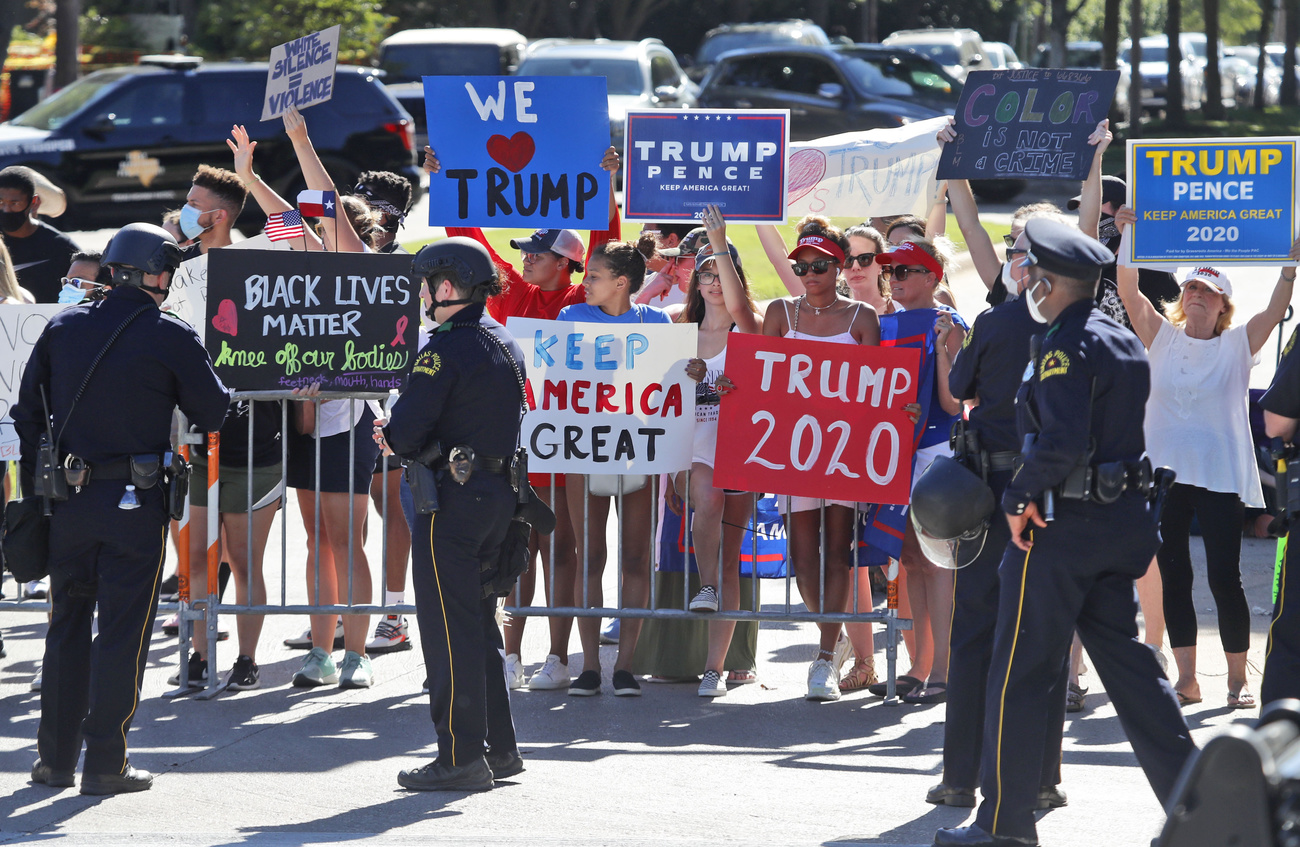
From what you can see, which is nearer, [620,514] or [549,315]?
[620,514]

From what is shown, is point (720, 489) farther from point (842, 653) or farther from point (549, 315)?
point (549, 315)

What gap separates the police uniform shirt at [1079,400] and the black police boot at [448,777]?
2124 mm

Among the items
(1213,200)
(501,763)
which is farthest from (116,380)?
(1213,200)

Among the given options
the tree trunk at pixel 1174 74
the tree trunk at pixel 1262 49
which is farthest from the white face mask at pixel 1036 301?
the tree trunk at pixel 1262 49

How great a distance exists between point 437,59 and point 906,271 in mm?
21592

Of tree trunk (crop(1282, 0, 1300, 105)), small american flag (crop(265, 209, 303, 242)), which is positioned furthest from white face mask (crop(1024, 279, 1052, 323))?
tree trunk (crop(1282, 0, 1300, 105))

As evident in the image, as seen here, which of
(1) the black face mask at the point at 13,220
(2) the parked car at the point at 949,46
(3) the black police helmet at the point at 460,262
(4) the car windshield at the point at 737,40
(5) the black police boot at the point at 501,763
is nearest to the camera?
(3) the black police helmet at the point at 460,262

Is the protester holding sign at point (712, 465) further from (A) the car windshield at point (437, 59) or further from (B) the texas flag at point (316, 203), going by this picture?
(A) the car windshield at point (437, 59)

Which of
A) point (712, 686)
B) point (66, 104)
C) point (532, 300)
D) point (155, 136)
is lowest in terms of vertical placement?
point (712, 686)

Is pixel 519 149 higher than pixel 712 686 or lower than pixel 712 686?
higher

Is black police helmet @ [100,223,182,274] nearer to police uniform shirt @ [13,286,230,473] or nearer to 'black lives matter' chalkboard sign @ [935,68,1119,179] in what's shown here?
police uniform shirt @ [13,286,230,473]

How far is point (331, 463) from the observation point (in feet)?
23.3

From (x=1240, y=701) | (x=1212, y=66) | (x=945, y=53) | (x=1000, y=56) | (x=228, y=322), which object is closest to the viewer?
(x=1240, y=701)

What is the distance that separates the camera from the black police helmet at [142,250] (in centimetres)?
548
